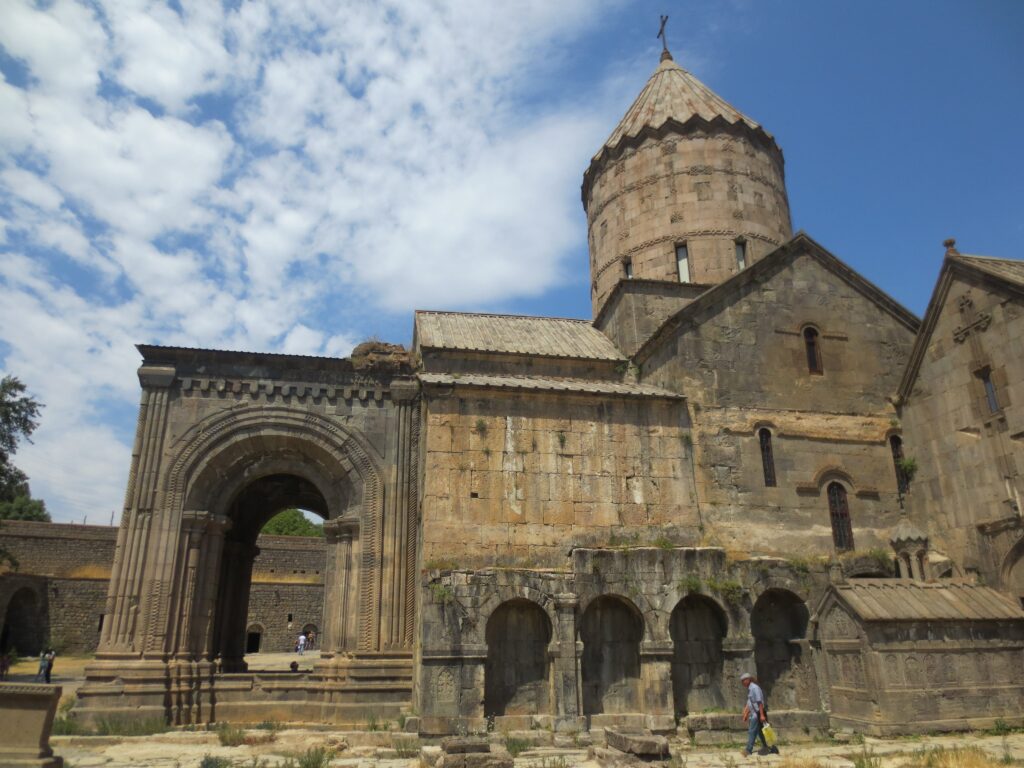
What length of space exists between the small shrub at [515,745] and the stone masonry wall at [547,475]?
2.45 m

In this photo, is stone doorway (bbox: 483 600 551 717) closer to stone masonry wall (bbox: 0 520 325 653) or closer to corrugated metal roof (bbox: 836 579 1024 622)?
corrugated metal roof (bbox: 836 579 1024 622)

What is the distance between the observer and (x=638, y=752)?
764cm

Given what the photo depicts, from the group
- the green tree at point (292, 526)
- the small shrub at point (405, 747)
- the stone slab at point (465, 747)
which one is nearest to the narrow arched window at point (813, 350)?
the stone slab at point (465, 747)

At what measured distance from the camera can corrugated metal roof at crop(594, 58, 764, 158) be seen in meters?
16.6

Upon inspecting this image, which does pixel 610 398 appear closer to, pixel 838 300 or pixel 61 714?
pixel 838 300

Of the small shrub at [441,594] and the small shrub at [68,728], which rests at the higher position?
the small shrub at [441,594]

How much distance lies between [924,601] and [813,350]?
4858 millimetres

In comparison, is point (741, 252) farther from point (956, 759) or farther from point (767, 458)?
point (956, 759)

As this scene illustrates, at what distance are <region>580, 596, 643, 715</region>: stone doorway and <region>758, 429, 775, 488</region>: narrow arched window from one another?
3379 mm

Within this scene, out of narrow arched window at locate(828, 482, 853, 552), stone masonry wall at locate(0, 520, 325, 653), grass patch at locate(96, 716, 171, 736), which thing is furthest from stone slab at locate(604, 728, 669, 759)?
stone masonry wall at locate(0, 520, 325, 653)

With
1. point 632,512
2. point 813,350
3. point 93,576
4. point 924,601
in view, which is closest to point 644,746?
point 632,512

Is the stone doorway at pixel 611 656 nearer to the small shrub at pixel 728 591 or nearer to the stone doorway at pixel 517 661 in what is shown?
the stone doorway at pixel 517 661

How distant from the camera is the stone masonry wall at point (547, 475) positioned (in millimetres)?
11062

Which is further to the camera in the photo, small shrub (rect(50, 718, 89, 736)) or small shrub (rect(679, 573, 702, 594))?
small shrub (rect(679, 573, 702, 594))
